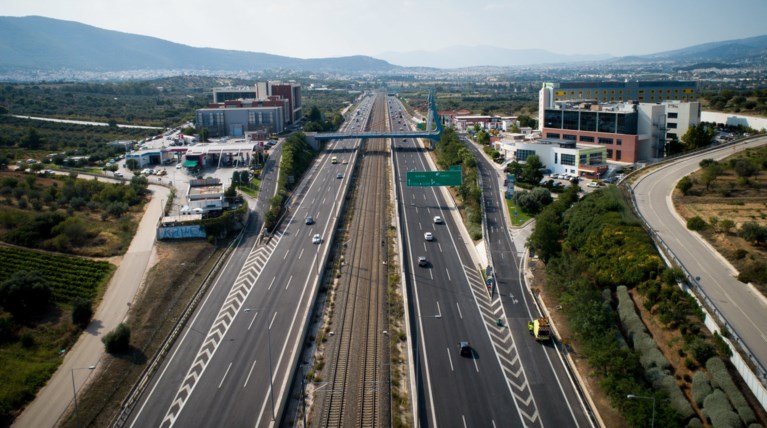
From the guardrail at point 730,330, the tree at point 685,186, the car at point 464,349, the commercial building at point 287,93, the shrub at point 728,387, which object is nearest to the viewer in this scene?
the shrub at point 728,387

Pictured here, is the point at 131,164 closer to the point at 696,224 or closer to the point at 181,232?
the point at 181,232

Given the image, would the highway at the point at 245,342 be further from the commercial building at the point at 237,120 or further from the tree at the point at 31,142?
the commercial building at the point at 237,120

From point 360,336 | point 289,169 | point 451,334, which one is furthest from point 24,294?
point 289,169

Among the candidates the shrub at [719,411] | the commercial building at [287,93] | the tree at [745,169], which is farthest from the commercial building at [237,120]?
the shrub at [719,411]

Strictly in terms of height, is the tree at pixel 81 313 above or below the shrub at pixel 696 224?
below

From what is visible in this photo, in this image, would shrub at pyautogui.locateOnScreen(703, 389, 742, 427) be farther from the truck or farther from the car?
the car

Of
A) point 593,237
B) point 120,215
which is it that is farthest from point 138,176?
point 593,237

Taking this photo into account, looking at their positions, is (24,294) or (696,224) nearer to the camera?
(24,294)

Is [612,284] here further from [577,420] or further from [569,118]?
[569,118]
